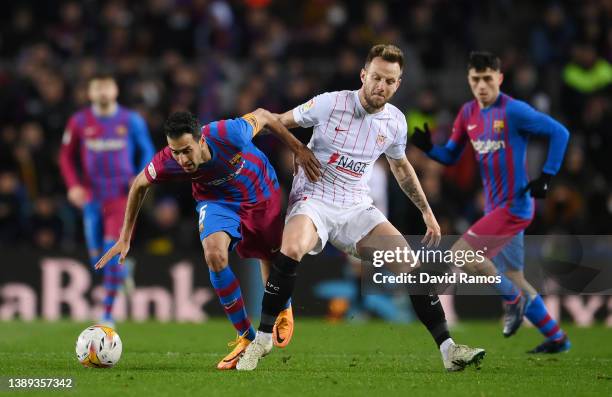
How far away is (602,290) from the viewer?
551 inches

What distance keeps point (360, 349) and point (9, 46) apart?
10.1 meters

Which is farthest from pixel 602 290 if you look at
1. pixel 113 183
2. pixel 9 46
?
pixel 9 46

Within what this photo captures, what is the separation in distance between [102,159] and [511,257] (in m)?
4.53

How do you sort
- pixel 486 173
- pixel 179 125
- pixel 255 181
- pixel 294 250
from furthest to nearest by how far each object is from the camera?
pixel 486 173 < pixel 255 181 < pixel 294 250 < pixel 179 125

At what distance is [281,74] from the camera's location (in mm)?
16953

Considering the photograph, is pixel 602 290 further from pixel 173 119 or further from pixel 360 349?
pixel 173 119

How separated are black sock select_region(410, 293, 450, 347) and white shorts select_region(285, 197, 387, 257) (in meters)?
0.65

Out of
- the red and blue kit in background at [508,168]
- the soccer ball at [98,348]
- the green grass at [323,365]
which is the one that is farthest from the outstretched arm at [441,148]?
the soccer ball at [98,348]

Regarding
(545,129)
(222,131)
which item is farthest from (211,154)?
(545,129)

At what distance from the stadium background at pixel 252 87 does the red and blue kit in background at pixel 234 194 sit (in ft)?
17.4

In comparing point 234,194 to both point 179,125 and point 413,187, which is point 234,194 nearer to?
point 179,125

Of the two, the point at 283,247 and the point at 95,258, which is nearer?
the point at 283,247

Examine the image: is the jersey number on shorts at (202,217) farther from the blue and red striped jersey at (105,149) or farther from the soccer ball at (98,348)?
the blue and red striped jersey at (105,149)

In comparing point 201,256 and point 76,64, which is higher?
point 76,64
